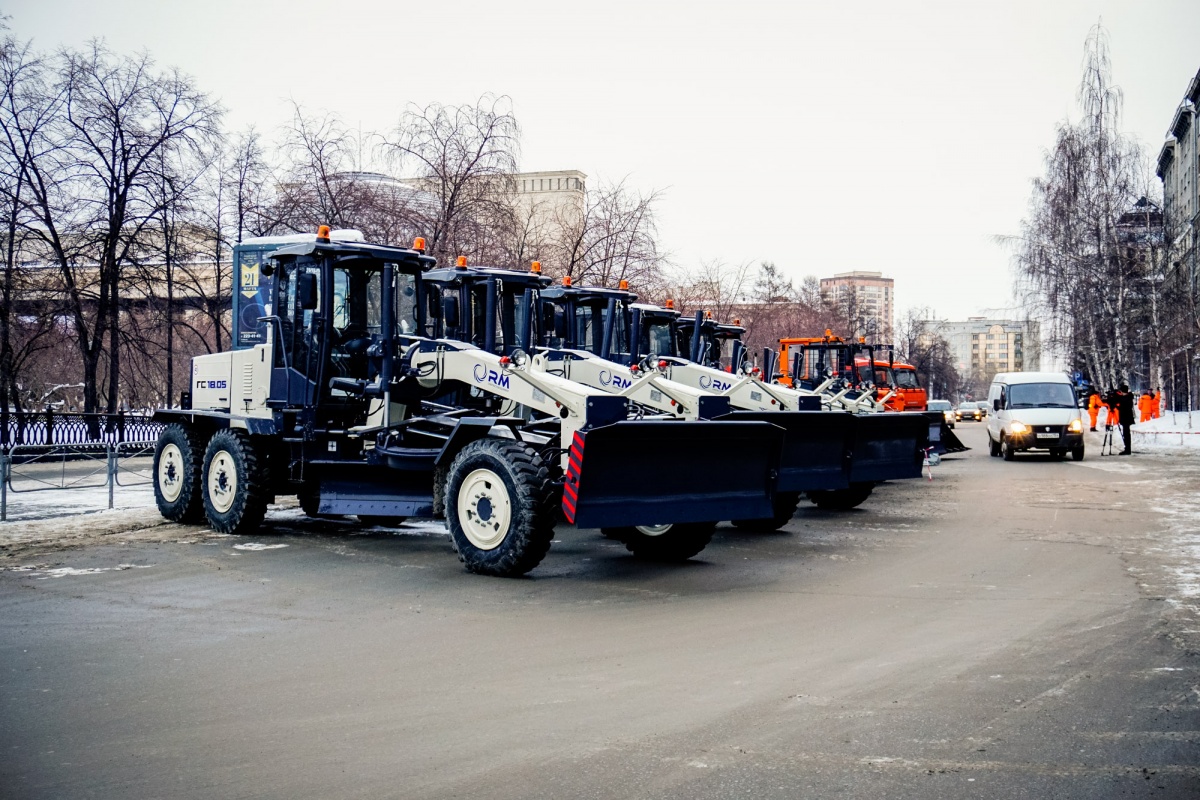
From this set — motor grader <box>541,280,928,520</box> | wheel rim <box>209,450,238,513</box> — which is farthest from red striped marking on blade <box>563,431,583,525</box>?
wheel rim <box>209,450,238,513</box>

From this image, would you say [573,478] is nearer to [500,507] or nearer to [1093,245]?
[500,507]

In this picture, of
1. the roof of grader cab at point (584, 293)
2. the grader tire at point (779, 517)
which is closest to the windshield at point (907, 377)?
the roof of grader cab at point (584, 293)

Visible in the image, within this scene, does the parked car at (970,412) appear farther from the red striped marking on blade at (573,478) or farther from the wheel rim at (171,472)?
the red striped marking on blade at (573,478)

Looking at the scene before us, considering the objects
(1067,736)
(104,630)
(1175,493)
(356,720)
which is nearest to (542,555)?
(104,630)

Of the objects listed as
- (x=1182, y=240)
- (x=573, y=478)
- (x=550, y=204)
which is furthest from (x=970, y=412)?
(x=573, y=478)

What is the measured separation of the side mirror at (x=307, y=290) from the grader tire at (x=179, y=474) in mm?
3464

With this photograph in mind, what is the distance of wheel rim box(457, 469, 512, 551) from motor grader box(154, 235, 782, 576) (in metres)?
0.02

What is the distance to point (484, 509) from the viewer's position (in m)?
10.1

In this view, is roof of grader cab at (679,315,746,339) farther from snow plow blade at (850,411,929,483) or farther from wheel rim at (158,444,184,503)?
wheel rim at (158,444,184,503)

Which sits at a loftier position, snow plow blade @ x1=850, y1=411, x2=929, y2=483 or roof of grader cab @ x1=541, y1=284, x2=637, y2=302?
roof of grader cab @ x1=541, y1=284, x2=637, y2=302

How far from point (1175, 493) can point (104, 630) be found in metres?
17.3

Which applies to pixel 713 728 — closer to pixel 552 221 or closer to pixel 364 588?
pixel 364 588

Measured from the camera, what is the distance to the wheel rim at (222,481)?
13453mm

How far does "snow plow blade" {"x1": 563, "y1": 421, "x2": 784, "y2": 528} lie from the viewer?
956cm
